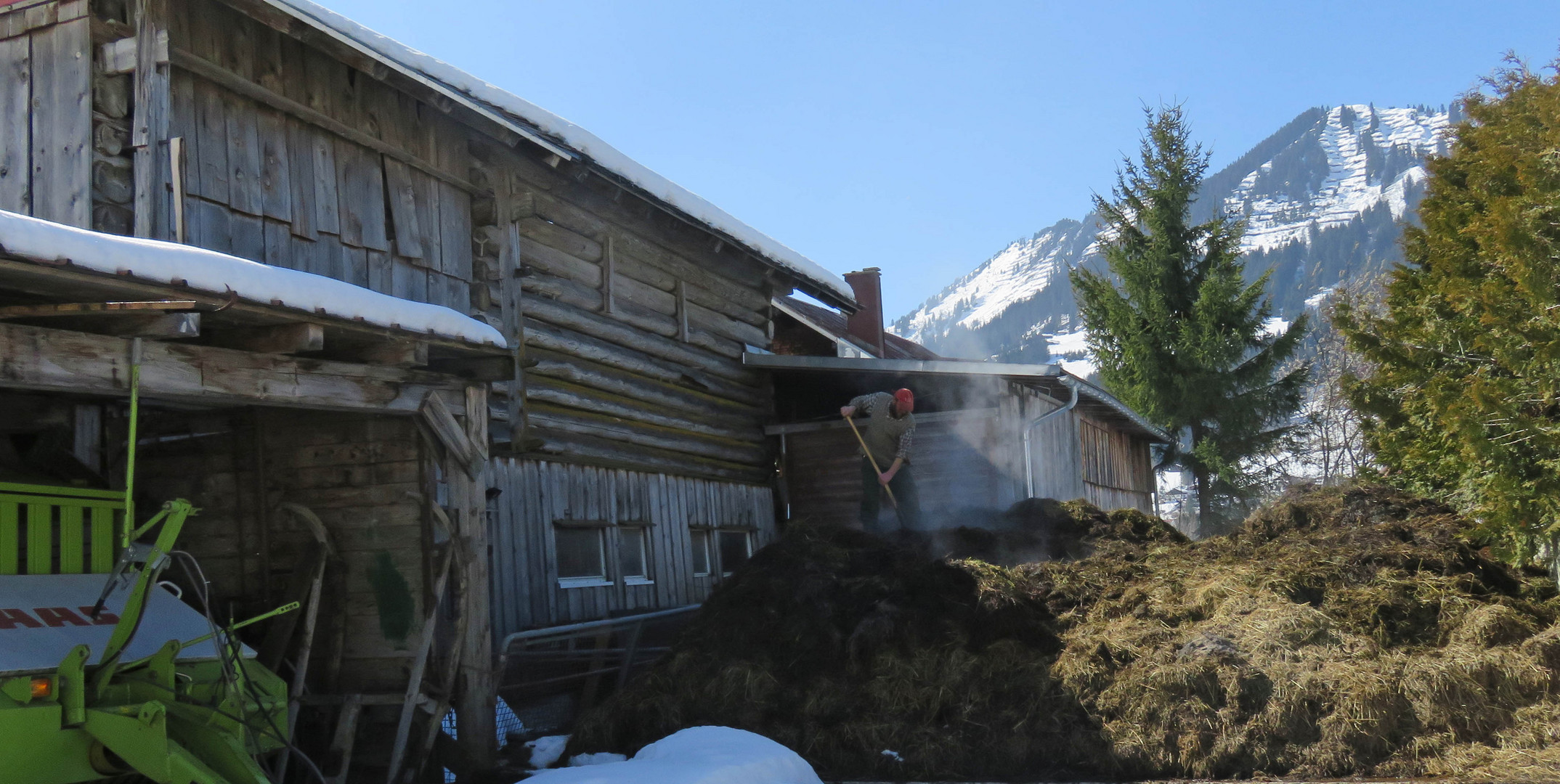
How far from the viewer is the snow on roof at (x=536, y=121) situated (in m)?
8.30

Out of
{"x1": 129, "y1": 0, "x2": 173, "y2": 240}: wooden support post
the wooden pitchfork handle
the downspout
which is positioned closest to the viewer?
{"x1": 129, "y1": 0, "x2": 173, "y2": 240}: wooden support post

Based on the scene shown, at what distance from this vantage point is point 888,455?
13945 millimetres

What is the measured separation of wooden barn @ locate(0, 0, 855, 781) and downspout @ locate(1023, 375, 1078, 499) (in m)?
5.95

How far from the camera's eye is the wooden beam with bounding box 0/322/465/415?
17.1 ft

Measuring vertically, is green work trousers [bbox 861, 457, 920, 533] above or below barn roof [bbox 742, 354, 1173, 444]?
below

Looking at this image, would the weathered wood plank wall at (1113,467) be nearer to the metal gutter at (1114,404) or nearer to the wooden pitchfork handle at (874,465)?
the metal gutter at (1114,404)

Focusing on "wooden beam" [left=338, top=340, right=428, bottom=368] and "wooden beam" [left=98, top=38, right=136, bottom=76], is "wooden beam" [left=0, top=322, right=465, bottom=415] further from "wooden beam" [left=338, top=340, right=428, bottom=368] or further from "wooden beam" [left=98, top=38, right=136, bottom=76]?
"wooden beam" [left=98, top=38, right=136, bottom=76]

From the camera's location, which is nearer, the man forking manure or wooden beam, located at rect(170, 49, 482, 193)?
wooden beam, located at rect(170, 49, 482, 193)

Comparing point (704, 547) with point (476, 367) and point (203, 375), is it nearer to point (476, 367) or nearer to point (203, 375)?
point (476, 367)

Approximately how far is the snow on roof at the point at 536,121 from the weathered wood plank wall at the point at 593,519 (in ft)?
9.64

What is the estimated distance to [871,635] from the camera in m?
8.73

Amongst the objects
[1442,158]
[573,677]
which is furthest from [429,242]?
[1442,158]

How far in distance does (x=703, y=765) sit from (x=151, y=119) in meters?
5.37

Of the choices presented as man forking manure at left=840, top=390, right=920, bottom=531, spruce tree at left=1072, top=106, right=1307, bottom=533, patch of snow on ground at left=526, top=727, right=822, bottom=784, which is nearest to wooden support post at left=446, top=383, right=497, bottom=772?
patch of snow on ground at left=526, top=727, right=822, bottom=784
